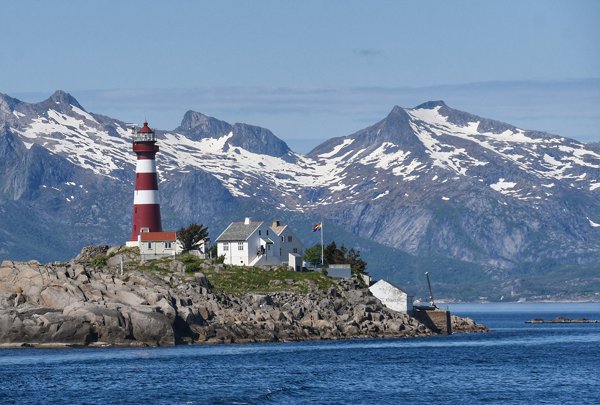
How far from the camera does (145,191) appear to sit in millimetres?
159250

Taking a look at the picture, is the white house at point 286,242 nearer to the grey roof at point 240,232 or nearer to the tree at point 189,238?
the grey roof at point 240,232

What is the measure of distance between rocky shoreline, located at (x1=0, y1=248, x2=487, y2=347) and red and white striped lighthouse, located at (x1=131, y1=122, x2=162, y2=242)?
7.32 m

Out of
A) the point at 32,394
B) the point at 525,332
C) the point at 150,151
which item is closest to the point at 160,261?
the point at 150,151

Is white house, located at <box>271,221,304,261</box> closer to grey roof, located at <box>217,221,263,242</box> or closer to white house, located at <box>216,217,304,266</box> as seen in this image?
white house, located at <box>216,217,304,266</box>

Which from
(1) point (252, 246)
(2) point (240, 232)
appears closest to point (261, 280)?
(1) point (252, 246)

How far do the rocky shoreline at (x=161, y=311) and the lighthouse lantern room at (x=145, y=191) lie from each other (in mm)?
7268

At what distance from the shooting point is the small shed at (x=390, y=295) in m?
153

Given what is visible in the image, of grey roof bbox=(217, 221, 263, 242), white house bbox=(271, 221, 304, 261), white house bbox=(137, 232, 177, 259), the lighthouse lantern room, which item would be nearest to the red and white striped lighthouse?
the lighthouse lantern room

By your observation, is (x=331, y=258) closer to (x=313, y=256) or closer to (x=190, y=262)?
(x=313, y=256)

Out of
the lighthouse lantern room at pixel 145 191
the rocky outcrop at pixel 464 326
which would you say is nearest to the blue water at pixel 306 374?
the lighthouse lantern room at pixel 145 191

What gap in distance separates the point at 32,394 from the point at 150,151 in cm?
7508

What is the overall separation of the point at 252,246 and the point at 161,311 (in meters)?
33.4

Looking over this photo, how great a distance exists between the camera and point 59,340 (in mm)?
119625

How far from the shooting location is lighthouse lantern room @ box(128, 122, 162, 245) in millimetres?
159250
